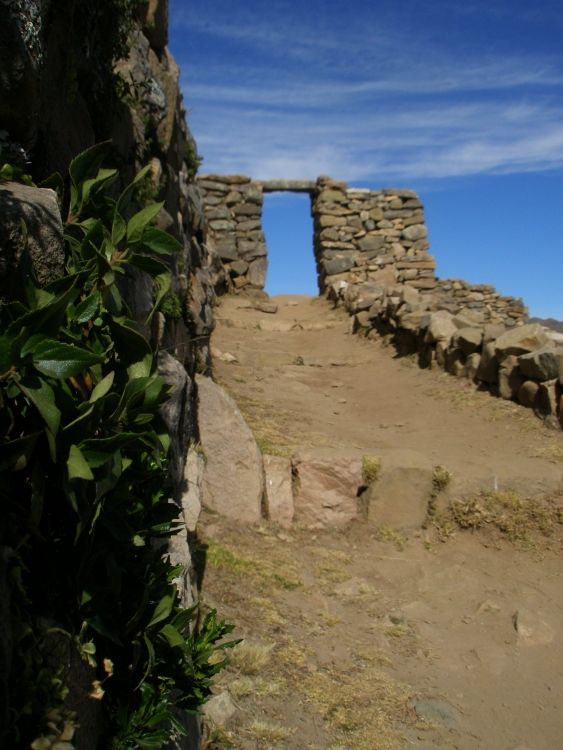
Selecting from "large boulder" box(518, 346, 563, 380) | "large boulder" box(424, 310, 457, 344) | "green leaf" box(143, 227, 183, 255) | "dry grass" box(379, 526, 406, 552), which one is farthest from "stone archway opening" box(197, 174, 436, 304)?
"green leaf" box(143, 227, 183, 255)

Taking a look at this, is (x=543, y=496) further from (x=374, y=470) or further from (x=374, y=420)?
(x=374, y=420)

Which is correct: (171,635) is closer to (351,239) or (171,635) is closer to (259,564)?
(259,564)

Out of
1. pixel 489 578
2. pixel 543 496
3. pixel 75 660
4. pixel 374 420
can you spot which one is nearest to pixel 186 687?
pixel 75 660

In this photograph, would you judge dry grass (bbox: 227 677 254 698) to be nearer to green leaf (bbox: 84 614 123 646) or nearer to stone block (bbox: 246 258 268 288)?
green leaf (bbox: 84 614 123 646)

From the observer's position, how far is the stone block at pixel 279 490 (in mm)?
5230

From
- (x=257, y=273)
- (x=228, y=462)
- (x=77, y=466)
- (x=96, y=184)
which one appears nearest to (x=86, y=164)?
(x=96, y=184)

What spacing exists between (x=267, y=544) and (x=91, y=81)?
11.3ft

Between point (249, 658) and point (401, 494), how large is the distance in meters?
2.47

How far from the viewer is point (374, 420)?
709 cm

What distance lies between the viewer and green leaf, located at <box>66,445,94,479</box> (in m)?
1.24

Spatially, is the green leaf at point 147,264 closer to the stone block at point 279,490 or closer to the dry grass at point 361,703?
the dry grass at point 361,703

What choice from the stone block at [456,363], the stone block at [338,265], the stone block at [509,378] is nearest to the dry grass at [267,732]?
the stone block at [509,378]

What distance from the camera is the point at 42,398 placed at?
123 cm

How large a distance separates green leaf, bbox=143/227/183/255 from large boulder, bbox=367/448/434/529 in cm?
405
